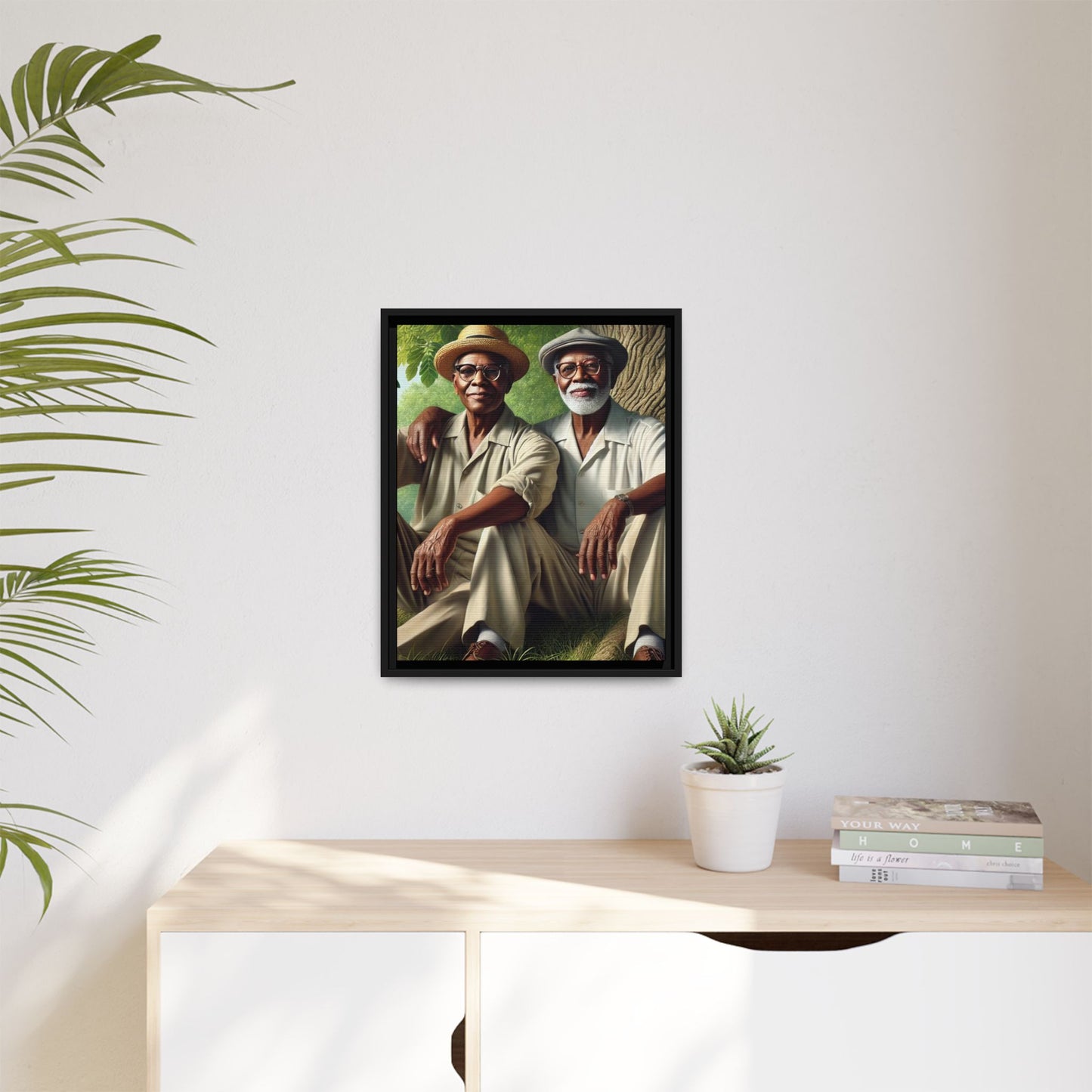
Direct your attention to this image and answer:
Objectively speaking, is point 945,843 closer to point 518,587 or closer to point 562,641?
point 562,641

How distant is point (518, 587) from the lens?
5.84 feet

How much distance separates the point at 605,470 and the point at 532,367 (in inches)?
9.3

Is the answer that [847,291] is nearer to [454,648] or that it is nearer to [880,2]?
[880,2]

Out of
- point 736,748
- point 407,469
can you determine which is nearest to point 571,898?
point 736,748

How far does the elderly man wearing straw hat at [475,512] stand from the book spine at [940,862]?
2.24 feet

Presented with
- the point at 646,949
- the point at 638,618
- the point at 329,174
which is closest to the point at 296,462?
the point at 329,174

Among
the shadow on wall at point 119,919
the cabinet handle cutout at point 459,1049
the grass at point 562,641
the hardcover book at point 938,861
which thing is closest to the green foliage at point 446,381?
the grass at point 562,641

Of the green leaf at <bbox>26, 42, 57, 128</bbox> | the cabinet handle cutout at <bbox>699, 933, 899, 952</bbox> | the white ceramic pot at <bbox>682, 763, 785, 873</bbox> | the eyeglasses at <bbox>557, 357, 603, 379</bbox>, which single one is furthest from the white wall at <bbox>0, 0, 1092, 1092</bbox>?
the green leaf at <bbox>26, 42, 57, 128</bbox>

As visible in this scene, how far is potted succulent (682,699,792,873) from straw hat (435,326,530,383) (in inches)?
28.9

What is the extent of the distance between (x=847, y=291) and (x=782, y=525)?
451 mm

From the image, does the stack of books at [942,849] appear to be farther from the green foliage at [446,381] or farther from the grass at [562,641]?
the green foliage at [446,381]

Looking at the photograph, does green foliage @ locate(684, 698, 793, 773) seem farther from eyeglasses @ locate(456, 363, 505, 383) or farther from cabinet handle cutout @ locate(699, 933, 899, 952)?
eyeglasses @ locate(456, 363, 505, 383)

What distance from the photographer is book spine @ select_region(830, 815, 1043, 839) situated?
1497 millimetres

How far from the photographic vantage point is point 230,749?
1782 millimetres
